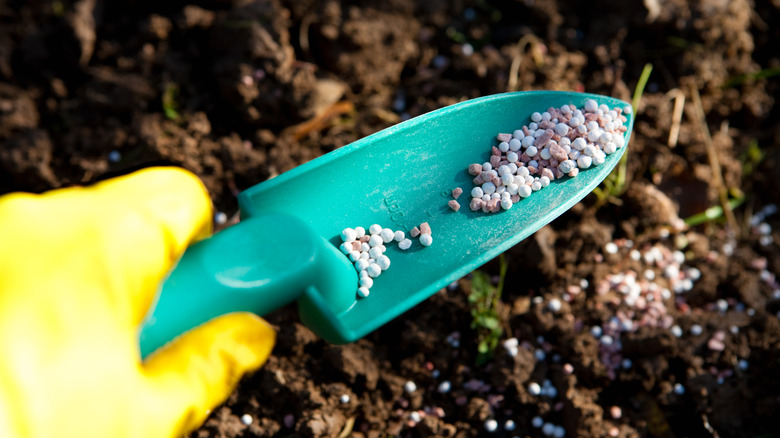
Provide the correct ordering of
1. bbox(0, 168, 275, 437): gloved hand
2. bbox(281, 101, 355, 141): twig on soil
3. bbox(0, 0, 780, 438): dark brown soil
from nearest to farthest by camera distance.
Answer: bbox(0, 168, 275, 437): gloved hand < bbox(0, 0, 780, 438): dark brown soil < bbox(281, 101, 355, 141): twig on soil

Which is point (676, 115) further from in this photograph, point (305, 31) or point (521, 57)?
point (305, 31)

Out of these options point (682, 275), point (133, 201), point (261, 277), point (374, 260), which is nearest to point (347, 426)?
point (374, 260)

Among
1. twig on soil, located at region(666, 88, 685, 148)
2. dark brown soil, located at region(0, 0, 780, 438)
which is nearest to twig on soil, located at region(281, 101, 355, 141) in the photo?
dark brown soil, located at region(0, 0, 780, 438)

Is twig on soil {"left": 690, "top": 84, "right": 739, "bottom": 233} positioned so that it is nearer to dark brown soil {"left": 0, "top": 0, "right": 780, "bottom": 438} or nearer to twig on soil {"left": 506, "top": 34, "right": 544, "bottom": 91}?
dark brown soil {"left": 0, "top": 0, "right": 780, "bottom": 438}

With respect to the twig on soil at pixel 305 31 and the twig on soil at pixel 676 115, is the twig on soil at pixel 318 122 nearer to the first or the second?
the twig on soil at pixel 305 31

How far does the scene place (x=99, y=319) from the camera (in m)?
1.00

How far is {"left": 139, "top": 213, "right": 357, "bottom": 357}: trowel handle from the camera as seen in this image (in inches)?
42.8

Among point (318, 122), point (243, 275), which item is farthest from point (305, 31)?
point (243, 275)

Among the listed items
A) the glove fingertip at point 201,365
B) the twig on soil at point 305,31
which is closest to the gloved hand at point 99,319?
the glove fingertip at point 201,365

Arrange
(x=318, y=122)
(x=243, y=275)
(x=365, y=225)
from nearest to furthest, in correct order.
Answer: (x=243, y=275) < (x=365, y=225) < (x=318, y=122)

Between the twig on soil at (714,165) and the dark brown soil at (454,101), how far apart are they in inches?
0.4

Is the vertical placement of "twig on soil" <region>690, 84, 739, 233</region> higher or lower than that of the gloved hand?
lower

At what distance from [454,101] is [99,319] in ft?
4.00

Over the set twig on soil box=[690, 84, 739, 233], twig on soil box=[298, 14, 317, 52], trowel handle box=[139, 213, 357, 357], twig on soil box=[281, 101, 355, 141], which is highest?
twig on soil box=[298, 14, 317, 52]
